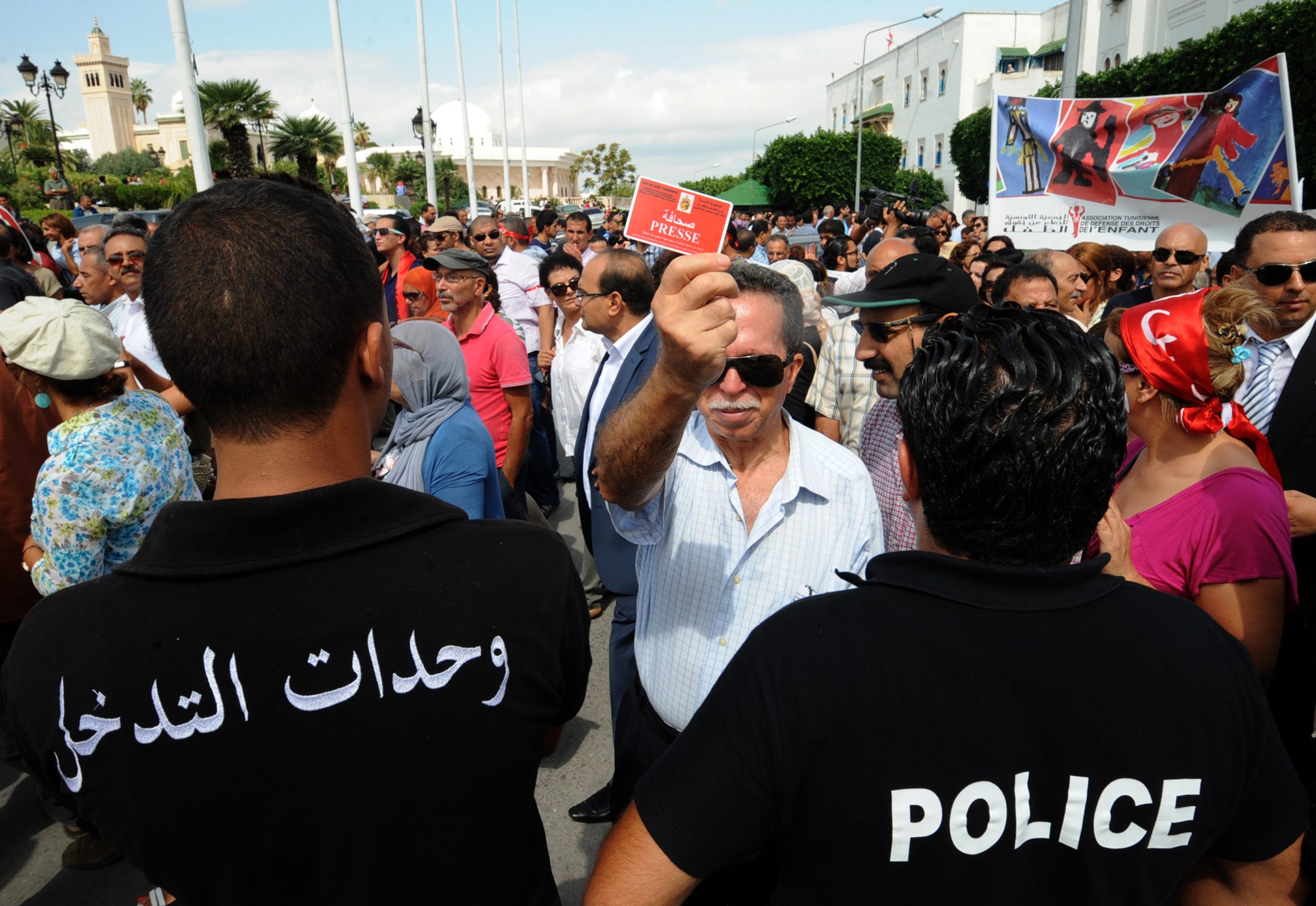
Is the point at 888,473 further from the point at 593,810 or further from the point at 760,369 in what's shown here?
the point at 593,810

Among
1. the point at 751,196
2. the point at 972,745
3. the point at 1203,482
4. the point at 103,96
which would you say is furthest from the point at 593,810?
the point at 103,96

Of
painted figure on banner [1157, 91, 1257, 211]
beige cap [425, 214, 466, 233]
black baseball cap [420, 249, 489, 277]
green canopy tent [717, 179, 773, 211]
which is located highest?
green canopy tent [717, 179, 773, 211]

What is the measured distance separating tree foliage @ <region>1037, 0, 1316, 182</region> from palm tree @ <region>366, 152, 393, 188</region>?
56.1 metres

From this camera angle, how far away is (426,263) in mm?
5172

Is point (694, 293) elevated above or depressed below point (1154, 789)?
above

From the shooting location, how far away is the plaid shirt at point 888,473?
8.73 feet

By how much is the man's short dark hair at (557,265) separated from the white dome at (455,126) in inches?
2919

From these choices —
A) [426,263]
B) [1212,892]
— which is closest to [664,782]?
[1212,892]

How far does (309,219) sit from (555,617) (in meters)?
0.68

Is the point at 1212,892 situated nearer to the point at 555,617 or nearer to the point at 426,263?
the point at 555,617

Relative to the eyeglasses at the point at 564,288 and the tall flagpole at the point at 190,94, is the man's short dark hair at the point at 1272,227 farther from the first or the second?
the tall flagpole at the point at 190,94

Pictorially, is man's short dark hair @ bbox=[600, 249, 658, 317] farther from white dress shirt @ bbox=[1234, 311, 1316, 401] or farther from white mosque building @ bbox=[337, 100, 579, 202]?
white mosque building @ bbox=[337, 100, 579, 202]

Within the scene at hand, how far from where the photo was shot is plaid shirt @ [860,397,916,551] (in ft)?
8.73

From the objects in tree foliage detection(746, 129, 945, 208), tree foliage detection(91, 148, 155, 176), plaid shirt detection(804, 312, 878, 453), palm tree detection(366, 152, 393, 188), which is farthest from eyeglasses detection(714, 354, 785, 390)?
tree foliage detection(91, 148, 155, 176)
